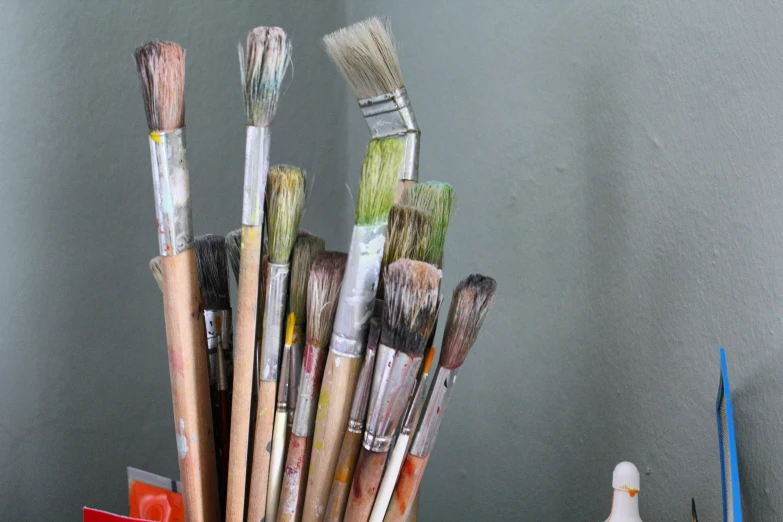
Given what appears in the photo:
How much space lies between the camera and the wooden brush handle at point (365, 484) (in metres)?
0.61

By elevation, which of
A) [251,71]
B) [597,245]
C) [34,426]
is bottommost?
[34,426]

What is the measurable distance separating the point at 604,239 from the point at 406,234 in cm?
22

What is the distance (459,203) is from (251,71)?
15.2 inches

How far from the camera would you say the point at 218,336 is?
0.71m

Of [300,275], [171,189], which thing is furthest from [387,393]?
[171,189]

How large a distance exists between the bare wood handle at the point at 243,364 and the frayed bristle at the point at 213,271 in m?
0.10

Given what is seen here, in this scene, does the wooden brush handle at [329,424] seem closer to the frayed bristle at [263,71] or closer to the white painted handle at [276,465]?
the white painted handle at [276,465]

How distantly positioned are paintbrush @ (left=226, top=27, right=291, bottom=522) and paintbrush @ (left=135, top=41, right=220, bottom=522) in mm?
39

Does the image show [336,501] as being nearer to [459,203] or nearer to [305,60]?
[459,203]

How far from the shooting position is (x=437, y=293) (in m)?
0.58

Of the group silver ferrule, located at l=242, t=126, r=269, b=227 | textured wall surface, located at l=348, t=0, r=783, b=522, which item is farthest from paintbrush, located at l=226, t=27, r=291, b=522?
textured wall surface, located at l=348, t=0, r=783, b=522

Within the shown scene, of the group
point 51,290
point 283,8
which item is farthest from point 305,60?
point 51,290

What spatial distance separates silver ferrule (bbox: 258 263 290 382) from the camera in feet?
2.09

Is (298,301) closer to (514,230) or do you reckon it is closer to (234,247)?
(234,247)
